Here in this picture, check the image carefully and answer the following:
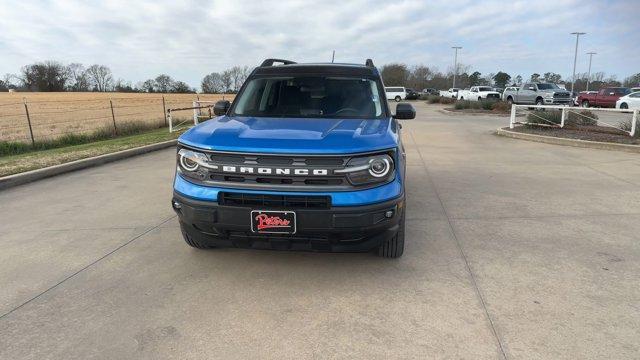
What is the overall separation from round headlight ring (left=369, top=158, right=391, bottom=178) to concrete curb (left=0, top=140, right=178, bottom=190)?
21.6ft

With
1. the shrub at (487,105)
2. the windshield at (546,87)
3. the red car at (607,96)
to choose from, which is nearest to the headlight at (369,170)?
the shrub at (487,105)

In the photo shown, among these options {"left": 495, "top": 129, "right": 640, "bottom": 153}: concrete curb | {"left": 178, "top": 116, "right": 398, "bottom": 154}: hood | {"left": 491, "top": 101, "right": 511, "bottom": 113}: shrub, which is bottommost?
{"left": 491, "top": 101, "right": 511, "bottom": 113}: shrub

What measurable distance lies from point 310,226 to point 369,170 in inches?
24.1

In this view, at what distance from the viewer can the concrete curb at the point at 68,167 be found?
7441 millimetres

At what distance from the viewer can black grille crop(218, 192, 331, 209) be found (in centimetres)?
337

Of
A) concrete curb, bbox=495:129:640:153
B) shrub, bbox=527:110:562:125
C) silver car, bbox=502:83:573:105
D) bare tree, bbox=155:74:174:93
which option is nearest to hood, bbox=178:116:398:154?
concrete curb, bbox=495:129:640:153

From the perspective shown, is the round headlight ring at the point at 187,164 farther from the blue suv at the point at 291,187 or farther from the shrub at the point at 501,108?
the shrub at the point at 501,108

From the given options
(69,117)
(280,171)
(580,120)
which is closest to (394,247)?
(280,171)

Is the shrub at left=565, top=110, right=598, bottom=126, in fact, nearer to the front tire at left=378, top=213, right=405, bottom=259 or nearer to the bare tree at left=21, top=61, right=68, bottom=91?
the front tire at left=378, top=213, right=405, bottom=259

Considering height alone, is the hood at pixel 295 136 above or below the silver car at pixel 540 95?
above

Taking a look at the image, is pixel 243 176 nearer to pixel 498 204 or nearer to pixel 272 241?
pixel 272 241

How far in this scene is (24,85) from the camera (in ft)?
335

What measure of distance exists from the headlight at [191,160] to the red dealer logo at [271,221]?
2.01ft

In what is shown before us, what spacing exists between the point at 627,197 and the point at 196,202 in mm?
6028
